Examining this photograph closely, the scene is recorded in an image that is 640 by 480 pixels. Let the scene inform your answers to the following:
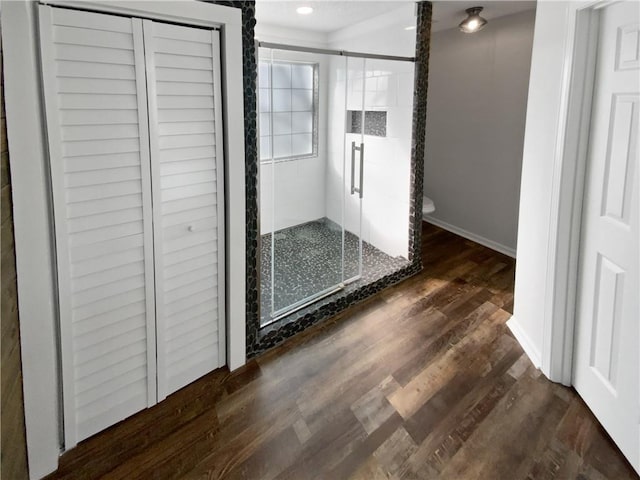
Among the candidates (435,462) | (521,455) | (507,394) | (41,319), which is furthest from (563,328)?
(41,319)

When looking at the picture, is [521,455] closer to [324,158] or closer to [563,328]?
[563,328]

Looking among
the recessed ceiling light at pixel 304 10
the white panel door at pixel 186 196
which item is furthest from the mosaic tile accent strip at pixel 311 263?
the recessed ceiling light at pixel 304 10

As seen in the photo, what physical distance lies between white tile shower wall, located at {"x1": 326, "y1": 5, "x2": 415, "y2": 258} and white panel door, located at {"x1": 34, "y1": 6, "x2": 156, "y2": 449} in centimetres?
214

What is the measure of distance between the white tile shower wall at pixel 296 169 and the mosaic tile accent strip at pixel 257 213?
882 millimetres

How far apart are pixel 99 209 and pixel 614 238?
7.21ft

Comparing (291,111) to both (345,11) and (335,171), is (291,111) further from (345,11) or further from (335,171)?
(345,11)

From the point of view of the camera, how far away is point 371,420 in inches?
76.9

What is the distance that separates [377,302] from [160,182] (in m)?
1.87

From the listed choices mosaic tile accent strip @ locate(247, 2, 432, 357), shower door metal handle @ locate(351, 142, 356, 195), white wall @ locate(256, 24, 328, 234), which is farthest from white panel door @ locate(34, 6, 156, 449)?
shower door metal handle @ locate(351, 142, 356, 195)

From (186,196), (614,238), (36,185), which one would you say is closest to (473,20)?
(614,238)

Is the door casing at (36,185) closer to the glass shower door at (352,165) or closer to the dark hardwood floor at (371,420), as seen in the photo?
the dark hardwood floor at (371,420)

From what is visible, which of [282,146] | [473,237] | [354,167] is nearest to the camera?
[354,167]

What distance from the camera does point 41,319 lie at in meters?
1.54

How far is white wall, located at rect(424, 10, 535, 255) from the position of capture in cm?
373
